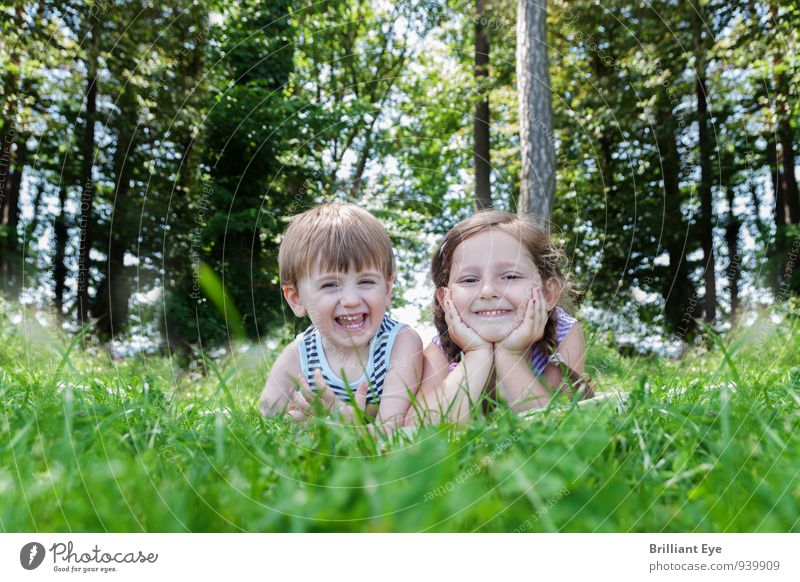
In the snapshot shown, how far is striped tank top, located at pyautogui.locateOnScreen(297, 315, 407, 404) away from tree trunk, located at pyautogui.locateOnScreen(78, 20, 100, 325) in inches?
66.8

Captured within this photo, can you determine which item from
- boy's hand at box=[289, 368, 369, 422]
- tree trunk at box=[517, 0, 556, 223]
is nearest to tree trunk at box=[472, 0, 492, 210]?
tree trunk at box=[517, 0, 556, 223]

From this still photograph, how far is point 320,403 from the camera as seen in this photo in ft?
6.40

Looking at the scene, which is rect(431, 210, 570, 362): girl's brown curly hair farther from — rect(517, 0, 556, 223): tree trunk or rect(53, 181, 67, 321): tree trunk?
rect(53, 181, 67, 321): tree trunk

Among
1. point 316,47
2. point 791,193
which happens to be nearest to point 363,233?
point 316,47

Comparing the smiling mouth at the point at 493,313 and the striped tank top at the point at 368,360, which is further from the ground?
the smiling mouth at the point at 493,313

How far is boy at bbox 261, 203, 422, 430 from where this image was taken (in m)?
2.95

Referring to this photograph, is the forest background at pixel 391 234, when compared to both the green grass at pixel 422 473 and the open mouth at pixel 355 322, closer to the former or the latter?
the green grass at pixel 422 473

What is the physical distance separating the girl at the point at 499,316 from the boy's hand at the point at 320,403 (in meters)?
0.28

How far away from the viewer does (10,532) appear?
1.44 metres

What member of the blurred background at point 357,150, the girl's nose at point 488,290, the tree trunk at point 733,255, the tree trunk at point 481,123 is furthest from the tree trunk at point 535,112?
Answer: the girl's nose at point 488,290

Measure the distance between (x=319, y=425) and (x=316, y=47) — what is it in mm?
3513

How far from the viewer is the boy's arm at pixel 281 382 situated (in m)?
3.01

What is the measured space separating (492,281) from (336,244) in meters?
0.72

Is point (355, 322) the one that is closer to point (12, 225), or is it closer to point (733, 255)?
point (733, 255)
